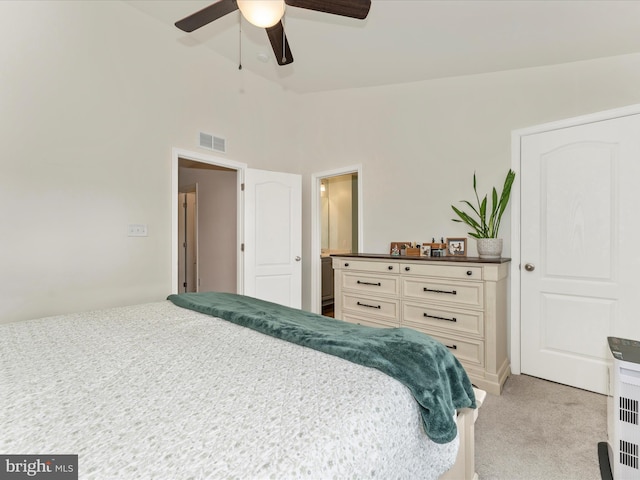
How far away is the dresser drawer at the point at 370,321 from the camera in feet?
9.63

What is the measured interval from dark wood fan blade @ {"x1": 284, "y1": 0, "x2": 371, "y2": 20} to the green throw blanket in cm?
169

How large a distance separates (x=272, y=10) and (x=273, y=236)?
257cm

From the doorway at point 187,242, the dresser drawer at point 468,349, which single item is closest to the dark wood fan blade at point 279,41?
the dresser drawer at point 468,349

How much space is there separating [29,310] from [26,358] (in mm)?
1457

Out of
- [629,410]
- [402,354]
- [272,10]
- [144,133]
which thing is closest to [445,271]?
[629,410]

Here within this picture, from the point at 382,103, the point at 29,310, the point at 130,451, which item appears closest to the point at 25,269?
the point at 29,310

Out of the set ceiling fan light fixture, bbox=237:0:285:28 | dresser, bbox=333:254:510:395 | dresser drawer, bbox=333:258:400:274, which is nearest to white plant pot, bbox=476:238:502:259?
dresser, bbox=333:254:510:395

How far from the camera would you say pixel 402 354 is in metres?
1.02

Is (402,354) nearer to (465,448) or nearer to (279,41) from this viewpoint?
(465,448)

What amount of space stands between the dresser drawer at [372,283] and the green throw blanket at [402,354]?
1498 millimetres

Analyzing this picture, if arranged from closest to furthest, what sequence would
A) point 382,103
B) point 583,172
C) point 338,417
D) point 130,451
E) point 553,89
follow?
point 130,451, point 338,417, point 583,172, point 553,89, point 382,103

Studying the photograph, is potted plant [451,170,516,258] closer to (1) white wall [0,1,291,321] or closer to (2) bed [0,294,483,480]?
(2) bed [0,294,483,480]

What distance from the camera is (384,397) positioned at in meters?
0.88

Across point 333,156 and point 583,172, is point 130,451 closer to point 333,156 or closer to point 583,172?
point 583,172
